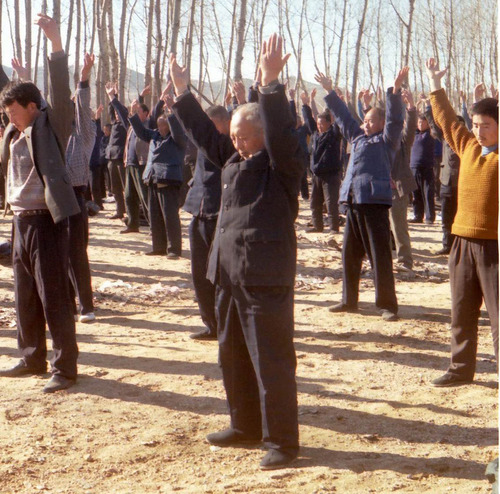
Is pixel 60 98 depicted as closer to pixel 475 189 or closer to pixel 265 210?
pixel 265 210

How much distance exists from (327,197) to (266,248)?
9.33 m

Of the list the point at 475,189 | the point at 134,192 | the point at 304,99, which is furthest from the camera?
the point at 304,99

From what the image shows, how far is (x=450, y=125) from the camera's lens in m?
5.38

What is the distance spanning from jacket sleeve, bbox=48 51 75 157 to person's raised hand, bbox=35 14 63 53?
0.05 meters

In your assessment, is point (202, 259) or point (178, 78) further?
point (202, 259)

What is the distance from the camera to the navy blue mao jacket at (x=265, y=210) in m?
3.98

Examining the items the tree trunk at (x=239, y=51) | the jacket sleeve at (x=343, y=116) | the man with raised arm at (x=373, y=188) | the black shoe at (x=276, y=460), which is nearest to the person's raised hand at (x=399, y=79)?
the man with raised arm at (x=373, y=188)

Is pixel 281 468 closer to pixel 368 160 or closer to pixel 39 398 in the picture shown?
pixel 39 398

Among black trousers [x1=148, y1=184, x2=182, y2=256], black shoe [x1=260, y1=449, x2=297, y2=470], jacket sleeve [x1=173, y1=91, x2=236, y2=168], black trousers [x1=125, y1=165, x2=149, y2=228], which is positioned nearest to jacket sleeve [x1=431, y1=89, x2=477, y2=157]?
jacket sleeve [x1=173, y1=91, x2=236, y2=168]

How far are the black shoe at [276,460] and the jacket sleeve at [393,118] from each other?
3907 mm

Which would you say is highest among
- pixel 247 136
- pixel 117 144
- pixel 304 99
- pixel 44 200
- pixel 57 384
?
pixel 304 99

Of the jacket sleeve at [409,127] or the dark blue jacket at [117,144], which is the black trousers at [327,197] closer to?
the jacket sleeve at [409,127]

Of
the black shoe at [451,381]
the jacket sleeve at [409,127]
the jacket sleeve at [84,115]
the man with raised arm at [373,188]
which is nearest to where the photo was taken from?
the black shoe at [451,381]

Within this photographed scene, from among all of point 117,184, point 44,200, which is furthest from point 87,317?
point 117,184
